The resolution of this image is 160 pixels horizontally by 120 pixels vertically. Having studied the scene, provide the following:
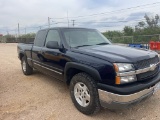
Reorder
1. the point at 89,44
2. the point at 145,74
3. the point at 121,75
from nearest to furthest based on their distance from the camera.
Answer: the point at 121,75 < the point at 145,74 < the point at 89,44

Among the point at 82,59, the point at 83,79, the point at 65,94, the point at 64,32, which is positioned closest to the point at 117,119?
the point at 83,79

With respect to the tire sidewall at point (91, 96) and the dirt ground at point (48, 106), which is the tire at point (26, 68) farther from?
the tire sidewall at point (91, 96)

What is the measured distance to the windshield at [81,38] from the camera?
4336 mm

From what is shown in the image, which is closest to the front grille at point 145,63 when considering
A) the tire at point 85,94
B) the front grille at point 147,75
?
the front grille at point 147,75

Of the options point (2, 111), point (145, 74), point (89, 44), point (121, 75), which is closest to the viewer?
point (121, 75)

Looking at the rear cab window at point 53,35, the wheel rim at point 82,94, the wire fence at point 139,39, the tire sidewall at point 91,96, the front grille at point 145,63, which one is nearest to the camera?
the front grille at point 145,63

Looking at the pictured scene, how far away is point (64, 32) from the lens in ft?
14.8

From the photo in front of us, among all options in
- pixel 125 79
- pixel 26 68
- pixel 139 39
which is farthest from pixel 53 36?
pixel 139 39

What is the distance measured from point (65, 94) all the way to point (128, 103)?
2084mm

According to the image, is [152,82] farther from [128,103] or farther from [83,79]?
[83,79]

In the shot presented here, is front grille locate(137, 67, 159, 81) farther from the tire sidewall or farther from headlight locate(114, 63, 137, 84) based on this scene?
the tire sidewall

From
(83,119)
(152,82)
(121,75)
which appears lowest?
(83,119)

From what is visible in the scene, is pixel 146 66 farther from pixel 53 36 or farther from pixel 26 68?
pixel 26 68

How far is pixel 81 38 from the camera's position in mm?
4535
